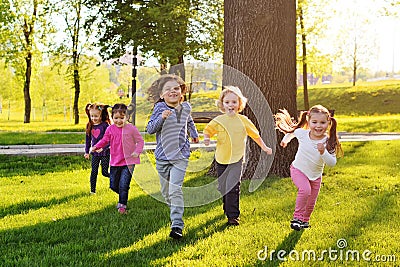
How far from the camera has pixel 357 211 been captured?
650 centimetres

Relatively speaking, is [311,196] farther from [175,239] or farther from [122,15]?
[122,15]

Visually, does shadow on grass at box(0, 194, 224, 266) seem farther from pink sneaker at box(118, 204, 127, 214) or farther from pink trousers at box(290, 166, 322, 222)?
pink trousers at box(290, 166, 322, 222)

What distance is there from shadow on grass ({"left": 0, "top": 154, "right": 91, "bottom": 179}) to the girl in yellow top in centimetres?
588

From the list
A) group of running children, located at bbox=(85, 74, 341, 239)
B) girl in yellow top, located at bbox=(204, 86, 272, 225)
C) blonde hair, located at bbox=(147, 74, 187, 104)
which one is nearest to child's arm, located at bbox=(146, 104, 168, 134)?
group of running children, located at bbox=(85, 74, 341, 239)

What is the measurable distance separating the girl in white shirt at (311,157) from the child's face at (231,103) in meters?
0.74

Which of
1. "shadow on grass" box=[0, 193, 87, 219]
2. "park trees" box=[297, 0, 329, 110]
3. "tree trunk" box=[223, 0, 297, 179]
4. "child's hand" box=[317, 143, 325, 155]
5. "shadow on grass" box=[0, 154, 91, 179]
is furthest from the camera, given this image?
"park trees" box=[297, 0, 329, 110]

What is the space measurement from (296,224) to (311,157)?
0.80 m

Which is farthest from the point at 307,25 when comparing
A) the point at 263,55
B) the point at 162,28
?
the point at 263,55

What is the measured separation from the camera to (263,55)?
8.71 metres

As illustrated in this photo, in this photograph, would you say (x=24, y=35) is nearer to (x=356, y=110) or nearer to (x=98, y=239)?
(x=356, y=110)

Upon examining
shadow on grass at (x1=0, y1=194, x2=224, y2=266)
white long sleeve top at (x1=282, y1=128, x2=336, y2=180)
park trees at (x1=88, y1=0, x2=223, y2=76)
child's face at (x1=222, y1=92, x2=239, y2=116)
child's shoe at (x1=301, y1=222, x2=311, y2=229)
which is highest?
park trees at (x1=88, y1=0, x2=223, y2=76)

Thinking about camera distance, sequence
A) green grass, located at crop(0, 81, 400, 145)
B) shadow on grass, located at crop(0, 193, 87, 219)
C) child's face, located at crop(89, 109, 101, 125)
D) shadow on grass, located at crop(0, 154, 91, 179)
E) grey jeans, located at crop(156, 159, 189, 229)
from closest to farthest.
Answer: grey jeans, located at crop(156, 159, 189, 229), shadow on grass, located at crop(0, 193, 87, 219), child's face, located at crop(89, 109, 101, 125), shadow on grass, located at crop(0, 154, 91, 179), green grass, located at crop(0, 81, 400, 145)

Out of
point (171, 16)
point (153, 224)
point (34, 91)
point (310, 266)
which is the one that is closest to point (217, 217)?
point (153, 224)

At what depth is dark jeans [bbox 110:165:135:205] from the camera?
266 inches
